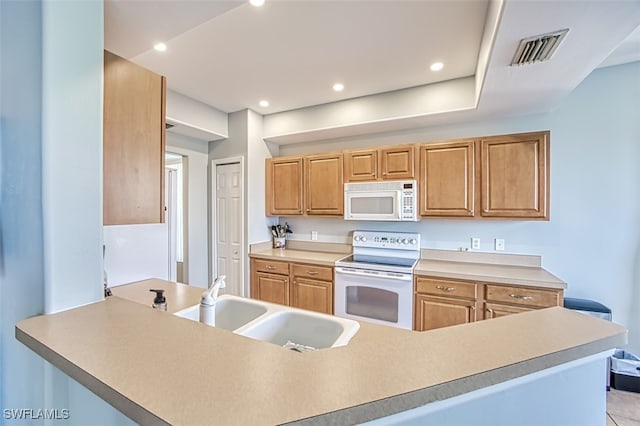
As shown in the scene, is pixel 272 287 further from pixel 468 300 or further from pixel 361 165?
pixel 468 300

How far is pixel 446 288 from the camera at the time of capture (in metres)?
2.46

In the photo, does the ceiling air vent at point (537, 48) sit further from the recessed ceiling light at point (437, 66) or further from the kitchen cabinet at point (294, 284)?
the kitchen cabinet at point (294, 284)

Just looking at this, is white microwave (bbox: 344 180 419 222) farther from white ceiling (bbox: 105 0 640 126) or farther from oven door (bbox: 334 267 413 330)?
white ceiling (bbox: 105 0 640 126)

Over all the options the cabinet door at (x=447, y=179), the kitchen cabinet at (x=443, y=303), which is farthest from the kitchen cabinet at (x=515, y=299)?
the cabinet door at (x=447, y=179)

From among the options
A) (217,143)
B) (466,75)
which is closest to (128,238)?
(217,143)

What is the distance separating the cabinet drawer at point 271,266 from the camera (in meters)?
3.26

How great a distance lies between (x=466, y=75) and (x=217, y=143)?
3.05m

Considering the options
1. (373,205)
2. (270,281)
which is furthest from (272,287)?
(373,205)

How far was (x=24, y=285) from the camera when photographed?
3.48 feet

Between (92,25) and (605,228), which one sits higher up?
(92,25)

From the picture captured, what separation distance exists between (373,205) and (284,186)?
4.14ft

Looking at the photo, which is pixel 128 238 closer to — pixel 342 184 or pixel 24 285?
pixel 24 285

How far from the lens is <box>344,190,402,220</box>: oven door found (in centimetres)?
287

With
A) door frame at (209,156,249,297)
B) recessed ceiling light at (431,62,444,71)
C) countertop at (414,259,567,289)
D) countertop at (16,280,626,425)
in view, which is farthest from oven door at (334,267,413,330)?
recessed ceiling light at (431,62,444,71)
